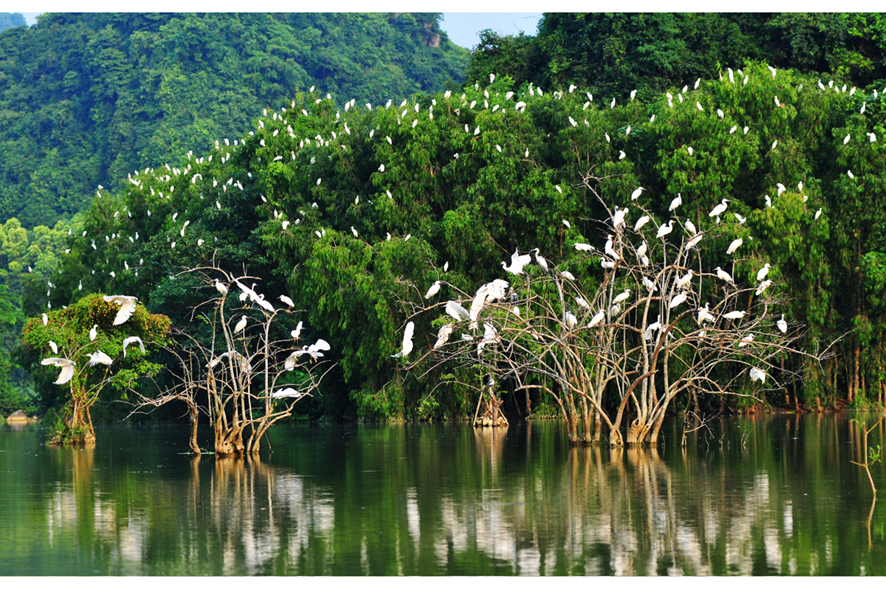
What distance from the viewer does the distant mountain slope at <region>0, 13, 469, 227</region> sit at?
171ft

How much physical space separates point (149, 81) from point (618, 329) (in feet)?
129

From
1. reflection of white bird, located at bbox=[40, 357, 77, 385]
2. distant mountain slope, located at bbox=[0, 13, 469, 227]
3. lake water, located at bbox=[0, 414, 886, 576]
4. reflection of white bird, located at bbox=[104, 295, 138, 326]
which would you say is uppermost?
distant mountain slope, located at bbox=[0, 13, 469, 227]

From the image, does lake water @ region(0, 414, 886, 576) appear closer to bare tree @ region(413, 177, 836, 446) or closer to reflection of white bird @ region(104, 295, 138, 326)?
bare tree @ region(413, 177, 836, 446)

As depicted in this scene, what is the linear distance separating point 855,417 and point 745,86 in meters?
6.69

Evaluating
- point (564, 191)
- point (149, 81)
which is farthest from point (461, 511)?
point (149, 81)

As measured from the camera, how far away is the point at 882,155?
23.0m

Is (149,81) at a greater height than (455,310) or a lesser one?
greater

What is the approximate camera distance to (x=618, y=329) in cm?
1852

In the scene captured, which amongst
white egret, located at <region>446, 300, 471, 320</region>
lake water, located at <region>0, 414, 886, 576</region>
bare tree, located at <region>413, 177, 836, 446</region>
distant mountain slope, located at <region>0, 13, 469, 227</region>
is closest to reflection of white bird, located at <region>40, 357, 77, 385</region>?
lake water, located at <region>0, 414, 886, 576</region>

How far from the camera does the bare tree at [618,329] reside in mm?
14508

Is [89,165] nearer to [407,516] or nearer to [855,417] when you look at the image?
[855,417]

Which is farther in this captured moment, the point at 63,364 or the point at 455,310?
the point at 63,364

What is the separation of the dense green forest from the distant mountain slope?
23828 mm

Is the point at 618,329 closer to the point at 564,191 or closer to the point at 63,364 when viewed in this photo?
the point at 564,191
